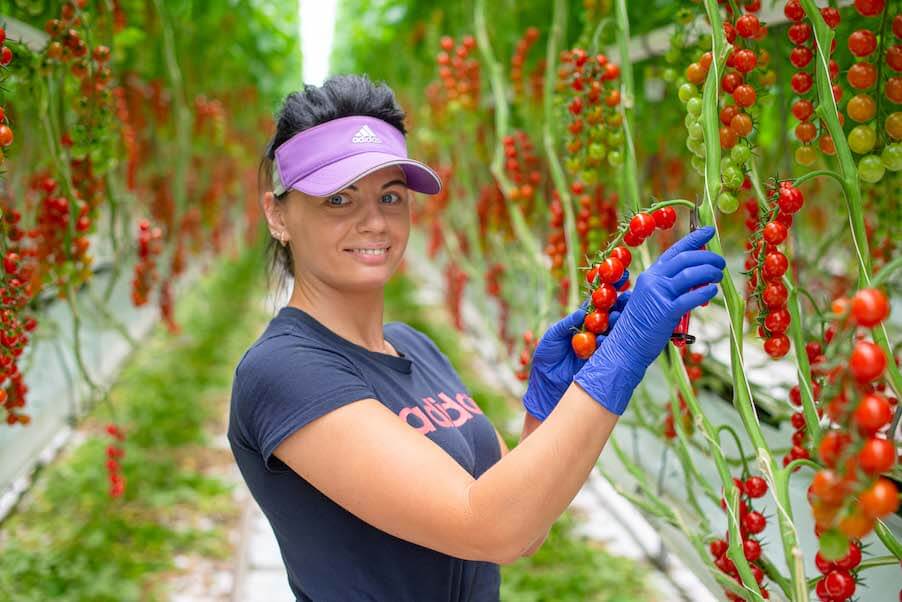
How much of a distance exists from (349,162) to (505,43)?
2297 millimetres

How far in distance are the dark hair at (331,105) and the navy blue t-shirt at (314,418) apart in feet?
Result: 0.91

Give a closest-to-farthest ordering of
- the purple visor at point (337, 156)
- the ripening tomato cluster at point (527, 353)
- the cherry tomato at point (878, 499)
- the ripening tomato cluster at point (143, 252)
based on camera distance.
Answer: the cherry tomato at point (878, 499) < the purple visor at point (337, 156) < the ripening tomato cluster at point (527, 353) < the ripening tomato cluster at point (143, 252)

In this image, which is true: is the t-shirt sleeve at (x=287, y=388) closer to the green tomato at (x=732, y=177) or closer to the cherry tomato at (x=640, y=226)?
the cherry tomato at (x=640, y=226)

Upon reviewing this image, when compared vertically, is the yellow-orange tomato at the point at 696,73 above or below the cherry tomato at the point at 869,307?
above

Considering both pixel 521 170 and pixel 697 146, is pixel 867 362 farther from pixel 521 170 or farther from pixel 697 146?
pixel 521 170

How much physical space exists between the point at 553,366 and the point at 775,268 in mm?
384

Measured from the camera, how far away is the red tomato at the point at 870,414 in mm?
549

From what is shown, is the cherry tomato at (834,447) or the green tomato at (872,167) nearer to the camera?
the cherry tomato at (834,447)

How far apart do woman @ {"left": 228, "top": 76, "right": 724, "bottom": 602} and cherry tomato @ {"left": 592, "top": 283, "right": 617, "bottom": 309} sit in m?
0.02

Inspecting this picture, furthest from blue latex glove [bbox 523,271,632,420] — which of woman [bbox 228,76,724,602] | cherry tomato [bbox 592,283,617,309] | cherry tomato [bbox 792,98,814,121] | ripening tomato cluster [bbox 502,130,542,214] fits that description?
ripening tomato cluster [bbox 502,130,542,214]

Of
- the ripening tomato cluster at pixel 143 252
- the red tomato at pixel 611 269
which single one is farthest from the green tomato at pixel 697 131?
the ripening tomato cluster at pixel 143 252

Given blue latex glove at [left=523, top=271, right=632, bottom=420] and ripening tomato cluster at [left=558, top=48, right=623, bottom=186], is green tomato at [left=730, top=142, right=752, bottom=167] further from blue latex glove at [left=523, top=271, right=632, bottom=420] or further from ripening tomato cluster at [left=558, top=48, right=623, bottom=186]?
ripening tomato cluster at [left=558, top=48, right=623, bottom=186]

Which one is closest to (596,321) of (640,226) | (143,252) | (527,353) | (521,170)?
(640,226)

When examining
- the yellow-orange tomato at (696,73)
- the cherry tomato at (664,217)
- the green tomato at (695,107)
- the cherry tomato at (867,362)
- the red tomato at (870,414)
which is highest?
the yellow-orange tomato at (696,73)
